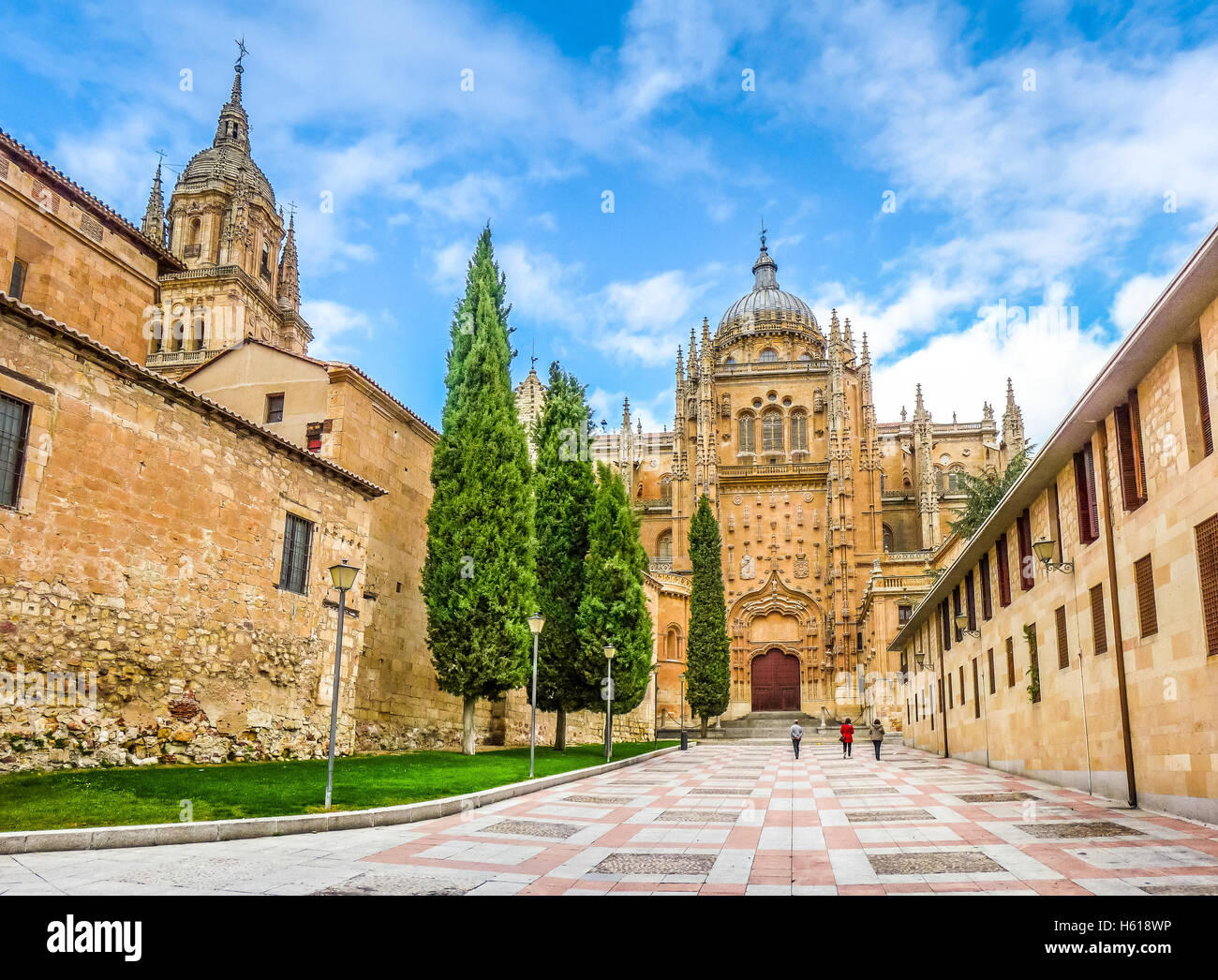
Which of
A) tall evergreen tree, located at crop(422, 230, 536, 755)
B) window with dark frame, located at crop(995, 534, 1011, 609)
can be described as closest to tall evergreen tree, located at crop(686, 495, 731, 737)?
tall evergreen tree, located at crop(422, 230, 536, 755)

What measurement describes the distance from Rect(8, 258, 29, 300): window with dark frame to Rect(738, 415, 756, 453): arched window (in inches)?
1802

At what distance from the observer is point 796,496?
5550 centimetres

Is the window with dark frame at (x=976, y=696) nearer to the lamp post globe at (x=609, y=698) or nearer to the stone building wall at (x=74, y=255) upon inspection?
the lamp post globe at (x=609, y=698)

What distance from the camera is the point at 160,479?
13.7 meters

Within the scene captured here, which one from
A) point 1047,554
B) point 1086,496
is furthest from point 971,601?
point 1086,496

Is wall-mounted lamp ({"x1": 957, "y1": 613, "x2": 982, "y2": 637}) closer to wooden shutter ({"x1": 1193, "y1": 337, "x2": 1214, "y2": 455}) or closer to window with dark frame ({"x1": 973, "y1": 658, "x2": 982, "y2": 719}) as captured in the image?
window with dark frame ({"x1": 973, "y1": 658, "x2": 982, "y2": 719})

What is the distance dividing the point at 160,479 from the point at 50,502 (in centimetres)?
202

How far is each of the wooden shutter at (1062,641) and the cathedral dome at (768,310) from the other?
51.3 metres

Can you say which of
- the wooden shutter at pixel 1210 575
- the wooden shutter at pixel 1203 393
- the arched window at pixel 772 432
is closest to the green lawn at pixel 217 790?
the wooden shutter at pixel 1210 575

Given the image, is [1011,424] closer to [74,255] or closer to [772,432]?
[772,432]

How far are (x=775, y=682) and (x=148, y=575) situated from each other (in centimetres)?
4446

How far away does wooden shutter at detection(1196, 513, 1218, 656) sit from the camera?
957cm
